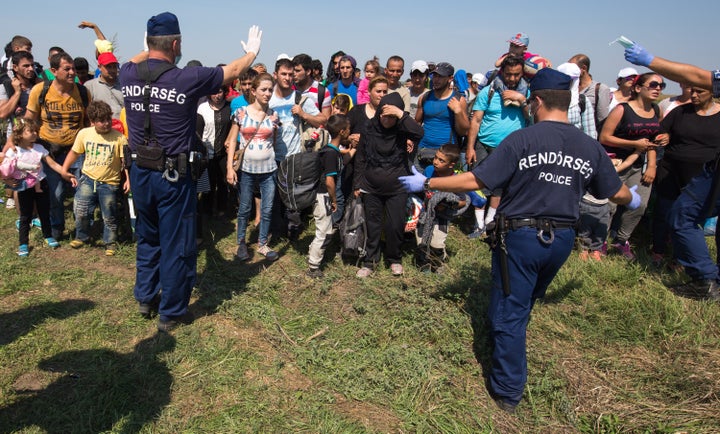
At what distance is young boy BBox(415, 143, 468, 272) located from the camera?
4.82 metres

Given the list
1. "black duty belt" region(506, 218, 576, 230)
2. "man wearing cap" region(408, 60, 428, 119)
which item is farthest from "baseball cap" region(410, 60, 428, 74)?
"black duty belt" region(506, 218, 576, 230)

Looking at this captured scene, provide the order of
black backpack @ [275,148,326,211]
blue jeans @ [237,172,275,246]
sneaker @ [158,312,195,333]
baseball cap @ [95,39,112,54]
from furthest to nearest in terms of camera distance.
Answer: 1. baseball cap @ [95,39,112,54]
2. blue jeans @ [237,172,275,246]
3. black backpack @ [275,148,326,211]
4. sneaker @ [158,312,195,333]

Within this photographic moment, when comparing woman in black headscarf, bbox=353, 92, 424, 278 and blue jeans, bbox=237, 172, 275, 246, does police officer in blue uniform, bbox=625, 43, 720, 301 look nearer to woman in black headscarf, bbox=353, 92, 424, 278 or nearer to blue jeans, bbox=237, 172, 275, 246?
woman in black headscarf, bbox=353, 92, 424, 278

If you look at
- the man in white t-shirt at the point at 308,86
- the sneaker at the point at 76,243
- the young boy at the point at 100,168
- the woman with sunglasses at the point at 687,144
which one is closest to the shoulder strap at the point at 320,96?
the man in white t-shirt at the point at 308,86

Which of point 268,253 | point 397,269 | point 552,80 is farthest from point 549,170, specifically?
point 268,253

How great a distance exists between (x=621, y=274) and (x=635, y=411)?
6.92ft

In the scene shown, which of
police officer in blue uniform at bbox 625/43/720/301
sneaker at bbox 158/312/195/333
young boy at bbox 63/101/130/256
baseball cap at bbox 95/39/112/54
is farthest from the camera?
baseball cap at bbox 95/39/112/54

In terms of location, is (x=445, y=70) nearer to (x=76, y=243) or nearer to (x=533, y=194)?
(x=533, y=194)

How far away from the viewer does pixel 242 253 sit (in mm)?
5598

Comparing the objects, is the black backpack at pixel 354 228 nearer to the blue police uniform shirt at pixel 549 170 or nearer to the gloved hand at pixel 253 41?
the gloved hand at pixel 253 41

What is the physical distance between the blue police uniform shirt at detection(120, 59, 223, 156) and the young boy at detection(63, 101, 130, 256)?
181 cm

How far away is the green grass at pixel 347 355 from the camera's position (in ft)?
10.3

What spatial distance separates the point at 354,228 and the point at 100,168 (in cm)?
308

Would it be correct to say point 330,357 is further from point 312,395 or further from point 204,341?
point 204,341
